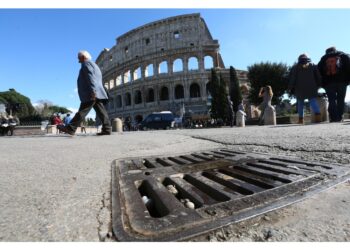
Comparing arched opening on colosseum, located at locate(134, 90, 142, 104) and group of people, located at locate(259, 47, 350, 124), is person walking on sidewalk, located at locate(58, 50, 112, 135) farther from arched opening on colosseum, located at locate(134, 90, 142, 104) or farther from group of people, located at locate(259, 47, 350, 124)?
arched opening on colosseum, located at locate(134, 90, 142, 104)

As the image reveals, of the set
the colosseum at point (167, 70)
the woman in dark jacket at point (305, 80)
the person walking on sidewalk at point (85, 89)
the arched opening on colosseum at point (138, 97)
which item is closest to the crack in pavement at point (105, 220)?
the person walking on sidewalk at point (85, 89)

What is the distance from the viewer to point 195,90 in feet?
135

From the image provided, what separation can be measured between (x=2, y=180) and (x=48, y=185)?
44 centimetres

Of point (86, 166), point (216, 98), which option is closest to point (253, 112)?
point (216, 98)

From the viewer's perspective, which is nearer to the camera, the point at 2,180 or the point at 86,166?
the point at 2,180

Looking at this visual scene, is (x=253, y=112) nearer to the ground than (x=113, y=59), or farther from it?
nearer to the ground

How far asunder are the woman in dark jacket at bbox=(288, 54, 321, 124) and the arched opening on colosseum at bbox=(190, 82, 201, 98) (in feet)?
110

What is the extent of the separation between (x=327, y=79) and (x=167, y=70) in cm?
3568

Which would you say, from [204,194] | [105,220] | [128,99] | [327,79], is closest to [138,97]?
[128,99]

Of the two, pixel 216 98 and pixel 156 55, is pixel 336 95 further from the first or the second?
pixel 156 55

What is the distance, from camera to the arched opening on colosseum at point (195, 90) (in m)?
40.7

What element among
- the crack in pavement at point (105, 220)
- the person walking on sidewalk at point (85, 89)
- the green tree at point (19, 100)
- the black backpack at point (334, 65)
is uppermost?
the green tree at point (19, 100)

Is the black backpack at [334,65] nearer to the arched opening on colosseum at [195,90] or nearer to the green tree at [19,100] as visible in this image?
the arched opening on colosseum at [195,90]
